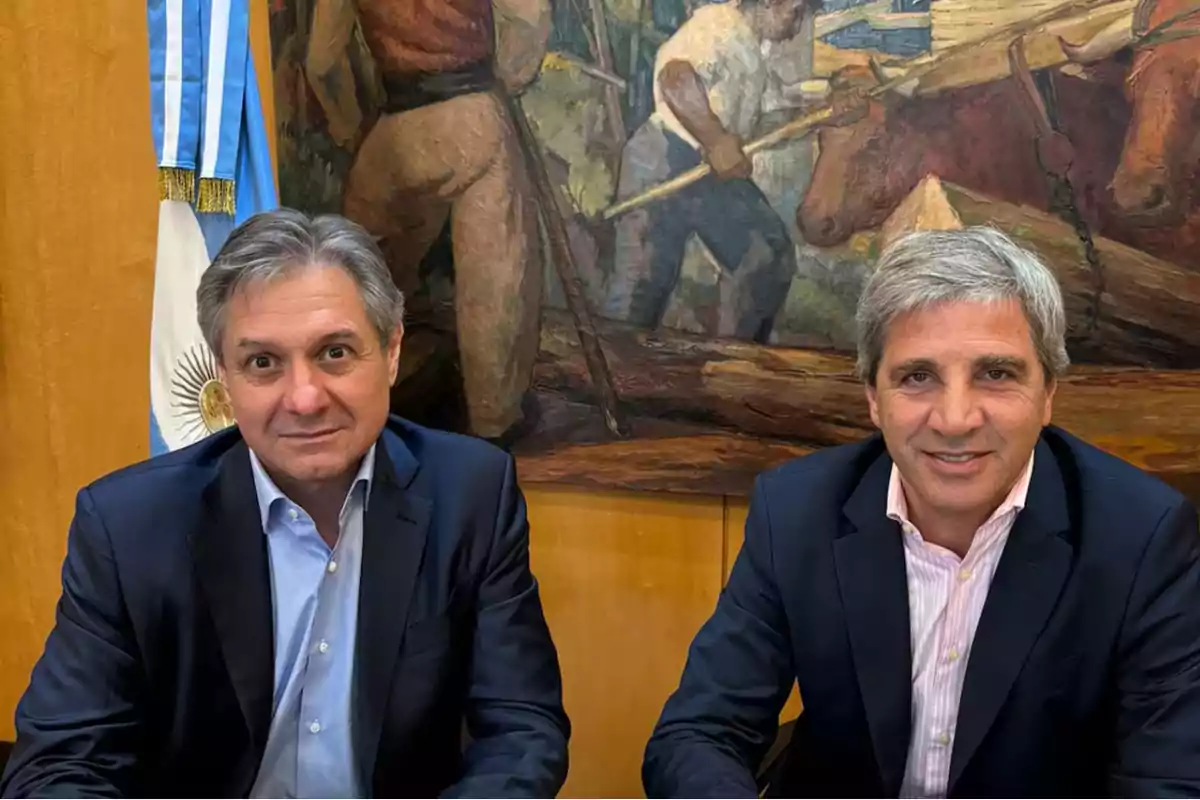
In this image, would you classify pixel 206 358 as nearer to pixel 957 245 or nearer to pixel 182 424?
pixel 182 424

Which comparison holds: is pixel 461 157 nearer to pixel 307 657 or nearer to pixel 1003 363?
pixel 307 657

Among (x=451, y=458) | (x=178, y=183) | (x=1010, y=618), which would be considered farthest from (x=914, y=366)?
(x=178, y=183)

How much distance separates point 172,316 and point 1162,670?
77.6 inches

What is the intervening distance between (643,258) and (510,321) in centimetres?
33

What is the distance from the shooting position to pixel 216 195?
2117 millimetres

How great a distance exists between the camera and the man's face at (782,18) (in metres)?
1.92

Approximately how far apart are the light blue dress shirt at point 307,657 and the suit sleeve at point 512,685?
19cm

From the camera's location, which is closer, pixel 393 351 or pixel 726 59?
pixel 393 351

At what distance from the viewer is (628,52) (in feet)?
6.63

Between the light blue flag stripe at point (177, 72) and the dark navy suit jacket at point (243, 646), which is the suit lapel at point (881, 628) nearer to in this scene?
the dark navy suit jacket at point (243, 646)

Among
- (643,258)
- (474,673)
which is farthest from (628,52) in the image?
(474,673)

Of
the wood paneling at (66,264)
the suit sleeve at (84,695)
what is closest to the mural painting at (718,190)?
the wood paneling at (66,264)

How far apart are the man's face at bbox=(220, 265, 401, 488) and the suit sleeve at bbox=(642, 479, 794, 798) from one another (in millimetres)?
596

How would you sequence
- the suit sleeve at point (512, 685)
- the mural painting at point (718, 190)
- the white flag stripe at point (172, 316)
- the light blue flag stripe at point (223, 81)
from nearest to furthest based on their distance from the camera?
the suit sleeve at point (512, 685)
the mural painting at point (718, 190)
the light blue flag stripe at point (223, 81)
the white flag stripe at point (172, 316)
